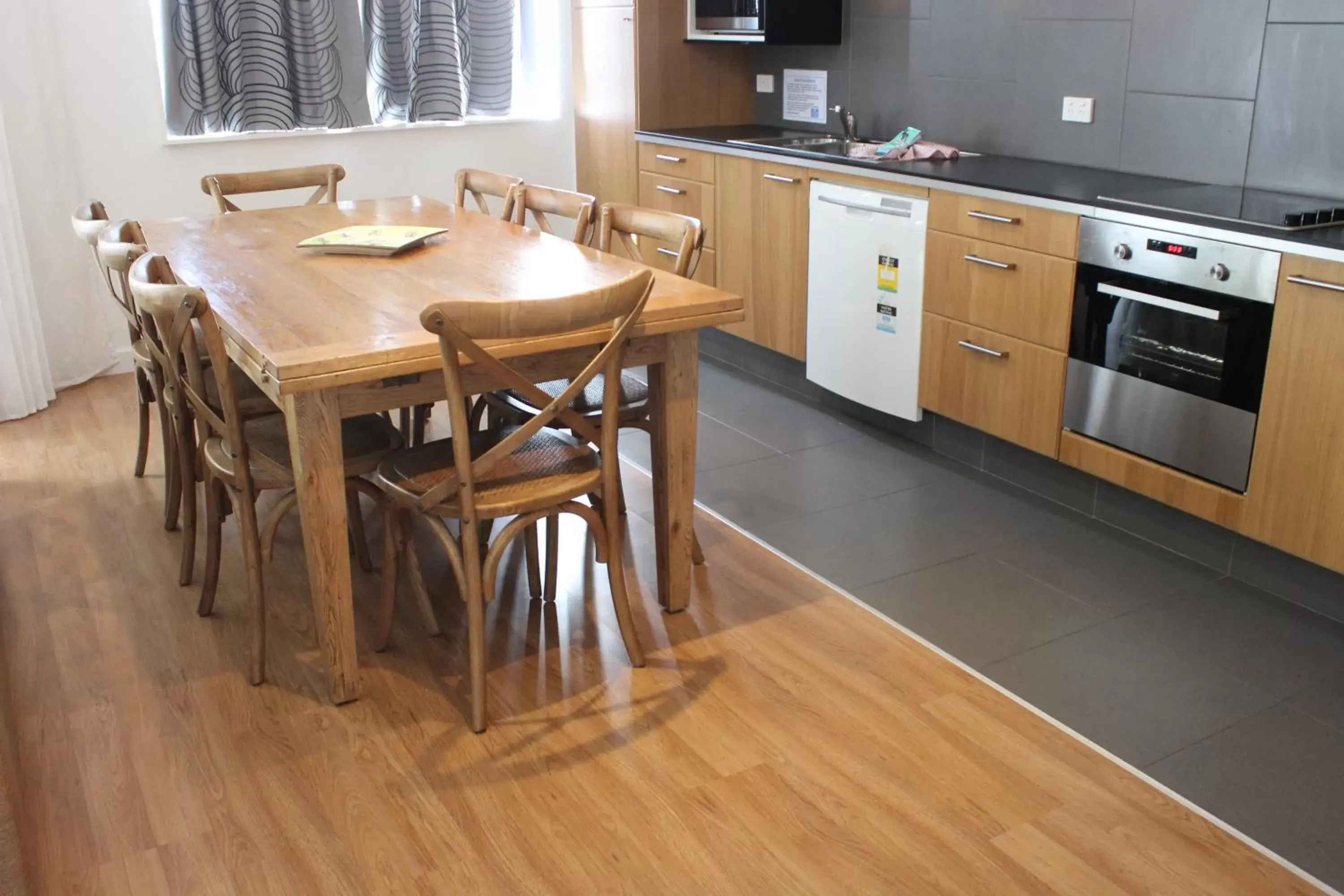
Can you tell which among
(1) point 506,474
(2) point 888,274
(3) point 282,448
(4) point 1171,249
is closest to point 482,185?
(2) point 888,274

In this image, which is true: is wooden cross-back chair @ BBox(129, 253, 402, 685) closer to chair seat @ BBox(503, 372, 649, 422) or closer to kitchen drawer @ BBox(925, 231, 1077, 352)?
chair seat @ BBox(503, 372, 649, 422)

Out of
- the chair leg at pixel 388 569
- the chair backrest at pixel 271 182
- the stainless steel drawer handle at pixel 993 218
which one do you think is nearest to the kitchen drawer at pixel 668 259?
the chair backrest at pixel 271 182

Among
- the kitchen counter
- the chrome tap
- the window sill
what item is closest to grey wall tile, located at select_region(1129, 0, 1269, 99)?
the kitchen counter

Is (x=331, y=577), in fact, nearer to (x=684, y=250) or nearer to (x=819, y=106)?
(x=684, y=250)

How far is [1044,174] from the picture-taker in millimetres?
3709

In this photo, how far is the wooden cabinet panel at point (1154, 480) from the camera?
3020mm

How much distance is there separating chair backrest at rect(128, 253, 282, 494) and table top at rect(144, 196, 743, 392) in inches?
2.9

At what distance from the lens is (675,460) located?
2.82 m

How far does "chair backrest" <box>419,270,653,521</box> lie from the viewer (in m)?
2.18

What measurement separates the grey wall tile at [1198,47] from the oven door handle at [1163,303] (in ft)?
2.36

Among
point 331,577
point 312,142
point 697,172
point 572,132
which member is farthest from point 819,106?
point 331,577

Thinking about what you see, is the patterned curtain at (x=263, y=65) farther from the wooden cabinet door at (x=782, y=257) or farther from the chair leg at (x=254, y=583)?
the chair leg at (x=254, y=583)

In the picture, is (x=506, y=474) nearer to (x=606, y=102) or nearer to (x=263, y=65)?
(x=263, y=65)

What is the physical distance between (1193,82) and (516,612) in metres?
2.44
